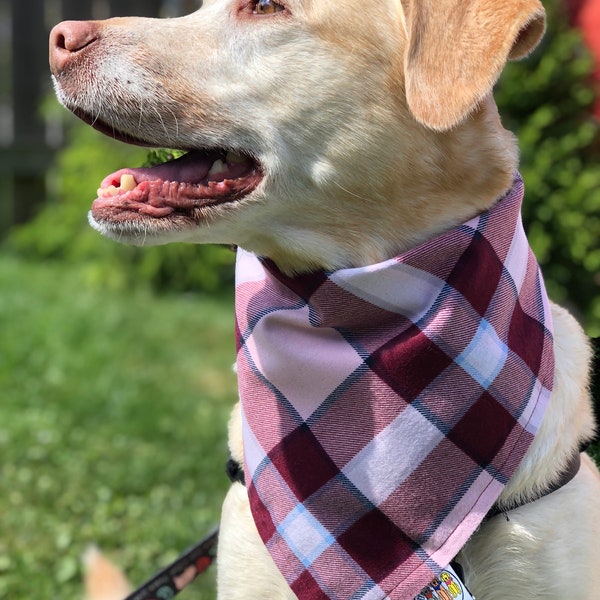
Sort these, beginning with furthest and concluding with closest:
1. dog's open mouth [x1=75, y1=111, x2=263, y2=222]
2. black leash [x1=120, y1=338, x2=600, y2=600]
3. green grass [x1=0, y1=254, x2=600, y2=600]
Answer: green grass [x1=0, y1=254, x2=600, y2=600] → black leash [x1=120, y1=338, x2=600, y2=600] → dog's open mouth [x1=75, y1=111, x2=263, y2=222]

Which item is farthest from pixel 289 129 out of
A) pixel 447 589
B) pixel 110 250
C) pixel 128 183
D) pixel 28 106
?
pixel 28 106

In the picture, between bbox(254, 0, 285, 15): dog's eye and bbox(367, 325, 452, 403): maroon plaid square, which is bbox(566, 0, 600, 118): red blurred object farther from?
bbox(367, 325, 452, 403): maroon plaid square

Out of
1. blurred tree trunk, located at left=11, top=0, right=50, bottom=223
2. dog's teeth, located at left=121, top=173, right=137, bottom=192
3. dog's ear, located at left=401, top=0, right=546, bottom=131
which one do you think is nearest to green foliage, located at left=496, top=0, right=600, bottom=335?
dog's ear, located at left=401, top=0, right=546, bottom=131

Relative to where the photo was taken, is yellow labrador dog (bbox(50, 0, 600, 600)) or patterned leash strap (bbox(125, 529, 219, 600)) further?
patterned leash strap (bbox(125, 529, 219, 600))

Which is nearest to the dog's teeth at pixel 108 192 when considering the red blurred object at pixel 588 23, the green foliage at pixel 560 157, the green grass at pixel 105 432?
the green grass at pixel 105 432

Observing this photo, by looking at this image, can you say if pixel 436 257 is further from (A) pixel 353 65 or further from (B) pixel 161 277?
(B) pixel 161 277

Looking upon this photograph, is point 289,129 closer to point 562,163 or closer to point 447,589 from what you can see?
point 447,589

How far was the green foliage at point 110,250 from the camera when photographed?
6992mm

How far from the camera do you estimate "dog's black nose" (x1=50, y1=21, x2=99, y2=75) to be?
6.49 ft

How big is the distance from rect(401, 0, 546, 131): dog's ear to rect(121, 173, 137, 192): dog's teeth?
0.62 meters

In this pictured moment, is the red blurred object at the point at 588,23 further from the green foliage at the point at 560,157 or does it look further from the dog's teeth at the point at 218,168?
the dog's teeth at the point at 218,168

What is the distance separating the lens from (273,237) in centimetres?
202

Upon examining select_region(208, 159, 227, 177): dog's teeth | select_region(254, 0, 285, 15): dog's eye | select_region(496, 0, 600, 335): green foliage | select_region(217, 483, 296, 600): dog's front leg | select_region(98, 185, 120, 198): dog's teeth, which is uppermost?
select_region(254, 0, 285, 15): dog's eye

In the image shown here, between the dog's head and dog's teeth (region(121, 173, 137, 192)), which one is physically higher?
the dog's head
